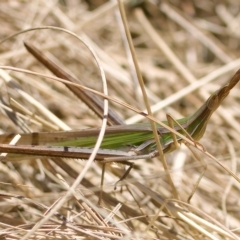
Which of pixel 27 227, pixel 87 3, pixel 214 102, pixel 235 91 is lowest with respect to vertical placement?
pixel 27 227

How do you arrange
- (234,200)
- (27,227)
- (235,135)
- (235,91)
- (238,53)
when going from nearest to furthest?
1. (27,227)
2. (234,200)
3. (235,135)
4. (235,91)
5. (238,53)

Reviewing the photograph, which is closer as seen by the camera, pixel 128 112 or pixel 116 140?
pixel 116 140

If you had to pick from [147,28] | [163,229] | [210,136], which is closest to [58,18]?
[147,28]

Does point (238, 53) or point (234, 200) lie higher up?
point (238, 53)

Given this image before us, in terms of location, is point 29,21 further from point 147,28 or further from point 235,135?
point 235,135

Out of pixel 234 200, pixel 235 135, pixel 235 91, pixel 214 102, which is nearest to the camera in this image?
pixel 214 102

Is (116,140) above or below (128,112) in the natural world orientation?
below

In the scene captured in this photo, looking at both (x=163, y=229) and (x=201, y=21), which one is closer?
(x=163, y=229)

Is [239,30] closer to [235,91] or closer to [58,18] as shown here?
[235,91]
